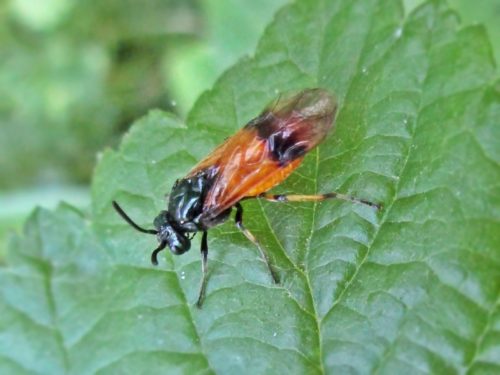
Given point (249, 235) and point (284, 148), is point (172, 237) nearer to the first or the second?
point (249, 235)

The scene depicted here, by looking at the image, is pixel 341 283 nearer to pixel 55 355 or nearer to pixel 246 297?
pixel 246 297

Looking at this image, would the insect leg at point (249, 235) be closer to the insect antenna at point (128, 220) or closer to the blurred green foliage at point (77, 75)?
the insect antenna at point (128, 220)

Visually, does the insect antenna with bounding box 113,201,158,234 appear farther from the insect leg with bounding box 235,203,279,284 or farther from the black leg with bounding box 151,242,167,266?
the insect leg with bounding box 235,203,279,284

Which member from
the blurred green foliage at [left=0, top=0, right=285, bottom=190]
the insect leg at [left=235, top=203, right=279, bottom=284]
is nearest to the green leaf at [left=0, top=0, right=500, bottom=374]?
the insect leg at [left=235, top=203, right=279, bottom=284]

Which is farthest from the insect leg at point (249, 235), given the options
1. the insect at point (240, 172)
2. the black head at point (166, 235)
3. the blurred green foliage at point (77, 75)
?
the blurred green foliage at point (77, 75)

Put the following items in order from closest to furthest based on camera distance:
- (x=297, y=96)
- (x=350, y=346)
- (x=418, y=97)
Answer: (x=350, y=346) < (x=418, y=97) < (x=297, y=96)

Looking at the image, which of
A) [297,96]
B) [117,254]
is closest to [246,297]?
[117,254]
